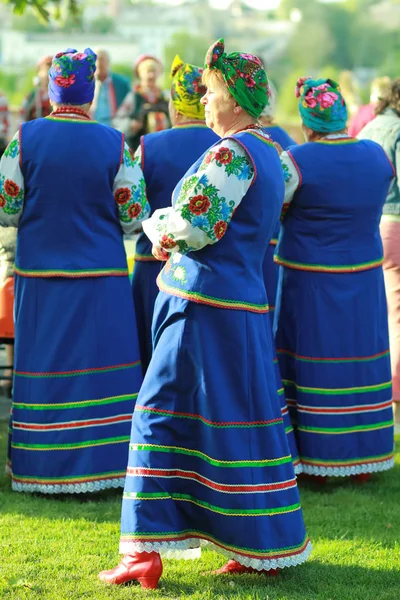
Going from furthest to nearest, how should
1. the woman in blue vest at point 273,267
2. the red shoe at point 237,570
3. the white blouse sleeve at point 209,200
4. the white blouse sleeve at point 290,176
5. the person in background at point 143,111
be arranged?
the person in background at point 143,111 → the woman in blue vest at point 273,267 → the white blouse sleeve at point 290,176 → the red shoe at point 237,570 → the white blouse sleeve at point 209,200

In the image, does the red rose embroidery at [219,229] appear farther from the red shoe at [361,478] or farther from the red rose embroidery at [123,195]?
the red shoe at [361,478]

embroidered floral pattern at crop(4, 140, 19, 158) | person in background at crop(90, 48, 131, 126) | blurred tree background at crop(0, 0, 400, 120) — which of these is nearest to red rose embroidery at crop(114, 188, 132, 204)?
embroidered floral pattern at crop(4, 140, 19, 158)

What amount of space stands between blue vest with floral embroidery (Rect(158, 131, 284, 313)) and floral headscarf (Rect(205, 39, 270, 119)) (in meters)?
0.12

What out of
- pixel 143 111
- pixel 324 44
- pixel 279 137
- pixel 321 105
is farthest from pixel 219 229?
pixel 324 44

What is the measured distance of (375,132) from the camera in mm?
6023

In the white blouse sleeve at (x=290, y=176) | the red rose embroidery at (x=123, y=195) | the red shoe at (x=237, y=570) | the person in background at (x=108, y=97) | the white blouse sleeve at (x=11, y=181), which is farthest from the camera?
the person in background at (x=108, y=97)

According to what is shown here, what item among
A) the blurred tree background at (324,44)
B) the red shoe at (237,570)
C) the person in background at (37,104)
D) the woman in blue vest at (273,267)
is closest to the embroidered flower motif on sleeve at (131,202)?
the woman in blue vest at (273,267)

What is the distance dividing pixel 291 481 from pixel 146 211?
1.73m

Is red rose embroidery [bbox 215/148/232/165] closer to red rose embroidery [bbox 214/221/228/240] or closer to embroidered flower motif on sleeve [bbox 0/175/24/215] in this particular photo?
red rose embroidery [bbox 214/221/228/240]

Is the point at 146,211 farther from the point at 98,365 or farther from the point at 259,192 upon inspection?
the point at 259,192

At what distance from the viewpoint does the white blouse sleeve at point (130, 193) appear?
15.8ft

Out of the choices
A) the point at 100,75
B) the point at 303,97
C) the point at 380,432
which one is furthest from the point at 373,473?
the point at 100,75

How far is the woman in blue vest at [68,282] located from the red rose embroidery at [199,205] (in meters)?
1.38

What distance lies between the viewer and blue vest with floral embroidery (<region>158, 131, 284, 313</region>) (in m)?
3.55
